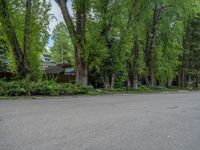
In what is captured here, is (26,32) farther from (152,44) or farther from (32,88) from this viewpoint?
(152,44)

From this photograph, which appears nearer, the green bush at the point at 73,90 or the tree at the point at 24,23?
the green bush at the point at 73,90

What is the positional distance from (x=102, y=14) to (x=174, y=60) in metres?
16.9

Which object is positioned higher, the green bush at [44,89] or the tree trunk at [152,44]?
the tree trunk at [152,44]

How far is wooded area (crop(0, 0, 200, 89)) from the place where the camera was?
1981 cm


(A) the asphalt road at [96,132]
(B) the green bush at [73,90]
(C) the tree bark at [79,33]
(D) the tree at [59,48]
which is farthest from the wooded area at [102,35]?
(D) the tree at [59,48]

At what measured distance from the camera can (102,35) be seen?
22.3m

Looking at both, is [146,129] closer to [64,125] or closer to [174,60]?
[64,125]

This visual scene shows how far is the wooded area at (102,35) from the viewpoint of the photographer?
1981 cm

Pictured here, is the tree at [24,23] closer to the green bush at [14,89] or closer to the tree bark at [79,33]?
the tree bark at [79,33]

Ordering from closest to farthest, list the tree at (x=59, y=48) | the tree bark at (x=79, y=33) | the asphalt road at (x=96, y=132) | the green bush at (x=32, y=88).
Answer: the asphalt road at (x=96, y=132) → the green bush at (x=32, y=88) → the tree bark at (x=79, y=33) → the tree at (x=59, y=48)

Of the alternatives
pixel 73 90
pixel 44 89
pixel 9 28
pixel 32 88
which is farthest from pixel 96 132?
pixel 9 28

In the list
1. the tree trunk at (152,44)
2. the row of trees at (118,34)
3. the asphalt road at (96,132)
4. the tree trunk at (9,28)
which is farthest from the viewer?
the tree trunk at (152,44)

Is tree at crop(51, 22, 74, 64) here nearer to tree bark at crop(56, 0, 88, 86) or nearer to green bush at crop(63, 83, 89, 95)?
tree bark at crop(56, 0, 88, 86)

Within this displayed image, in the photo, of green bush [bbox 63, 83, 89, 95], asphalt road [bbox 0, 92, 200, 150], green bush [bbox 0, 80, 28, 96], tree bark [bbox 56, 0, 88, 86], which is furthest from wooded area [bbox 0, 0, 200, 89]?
asphalt road [bbox 0, 92, 200, 150]
